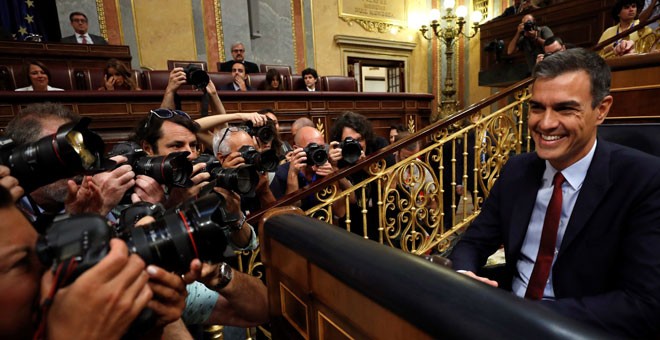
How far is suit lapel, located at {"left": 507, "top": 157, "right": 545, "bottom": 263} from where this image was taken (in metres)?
1.37

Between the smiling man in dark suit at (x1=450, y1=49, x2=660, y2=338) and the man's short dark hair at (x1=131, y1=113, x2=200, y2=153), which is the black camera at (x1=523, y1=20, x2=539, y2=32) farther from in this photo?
the man's short dark hair at (x1=131, y1=113, x2=200, y2=153)

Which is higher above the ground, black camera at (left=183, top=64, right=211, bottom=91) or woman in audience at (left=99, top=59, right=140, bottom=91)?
woman in audience at (left=99, top=59, right=140, bottom=91)

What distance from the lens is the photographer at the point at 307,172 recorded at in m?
2.04

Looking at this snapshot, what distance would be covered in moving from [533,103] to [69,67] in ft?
20.8

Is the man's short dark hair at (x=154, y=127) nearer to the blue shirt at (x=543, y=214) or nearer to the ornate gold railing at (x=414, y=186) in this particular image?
the ornate gold railing at (x=414, y=186)

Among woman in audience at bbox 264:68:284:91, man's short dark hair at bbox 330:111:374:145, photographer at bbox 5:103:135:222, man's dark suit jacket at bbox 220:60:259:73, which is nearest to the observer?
photographer at bbox 5:103:135:222

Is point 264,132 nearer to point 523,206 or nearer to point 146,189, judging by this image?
point 146,189

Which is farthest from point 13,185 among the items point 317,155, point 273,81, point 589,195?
point 273,81

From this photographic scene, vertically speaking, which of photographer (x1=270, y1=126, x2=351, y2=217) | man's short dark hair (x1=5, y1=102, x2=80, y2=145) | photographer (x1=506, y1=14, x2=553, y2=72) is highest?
photographer (x1=506, y1=14, x2=553, y2=72)

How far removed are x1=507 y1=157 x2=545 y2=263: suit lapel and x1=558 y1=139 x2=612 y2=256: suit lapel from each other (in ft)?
0.53

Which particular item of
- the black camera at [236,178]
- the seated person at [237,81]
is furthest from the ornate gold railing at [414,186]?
the seated person at [237,81]

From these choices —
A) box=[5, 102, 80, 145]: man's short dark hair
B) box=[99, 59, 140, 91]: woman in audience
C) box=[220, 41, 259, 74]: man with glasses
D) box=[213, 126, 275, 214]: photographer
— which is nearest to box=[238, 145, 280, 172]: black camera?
box=[213, 126, 275, 214]: photographer

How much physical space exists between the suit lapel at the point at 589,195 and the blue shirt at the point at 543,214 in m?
0.04

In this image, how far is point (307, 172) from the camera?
2279 mm
